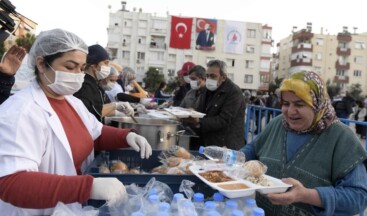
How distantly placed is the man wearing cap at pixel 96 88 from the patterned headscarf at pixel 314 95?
1.82 metres

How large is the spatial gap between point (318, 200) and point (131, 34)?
157 ft

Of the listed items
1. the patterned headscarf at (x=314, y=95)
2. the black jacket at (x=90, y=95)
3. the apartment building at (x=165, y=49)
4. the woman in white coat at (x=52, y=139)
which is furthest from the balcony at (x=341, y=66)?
the woman in white coat at (x=52, y=139)

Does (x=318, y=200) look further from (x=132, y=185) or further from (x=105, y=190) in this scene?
(x=105, y=190)

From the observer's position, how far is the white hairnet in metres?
1.72

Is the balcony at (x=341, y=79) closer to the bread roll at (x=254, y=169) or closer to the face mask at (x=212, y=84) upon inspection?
the face mask at (x=212, y=84)

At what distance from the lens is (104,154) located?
2121 mm

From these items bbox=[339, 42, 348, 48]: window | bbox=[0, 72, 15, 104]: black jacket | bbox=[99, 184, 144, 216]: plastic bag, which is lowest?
bbox=[99, 184, 144, 216]: plastic bag

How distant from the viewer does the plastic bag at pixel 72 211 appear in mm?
1232

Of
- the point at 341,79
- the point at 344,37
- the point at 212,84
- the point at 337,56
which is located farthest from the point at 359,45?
the point at 212,84

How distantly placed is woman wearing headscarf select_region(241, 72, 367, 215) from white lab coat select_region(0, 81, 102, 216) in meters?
1.16

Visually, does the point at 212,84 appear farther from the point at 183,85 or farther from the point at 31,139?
the point at 183,85

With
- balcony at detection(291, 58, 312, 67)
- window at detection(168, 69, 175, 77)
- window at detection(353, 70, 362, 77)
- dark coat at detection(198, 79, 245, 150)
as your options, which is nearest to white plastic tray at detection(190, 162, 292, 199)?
dark coat at detection(198, 79, 245, 150)

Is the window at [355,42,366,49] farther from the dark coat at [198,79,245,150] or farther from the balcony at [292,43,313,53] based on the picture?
the dark coat at [198,79,245,150]

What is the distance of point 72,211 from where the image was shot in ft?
4.16
